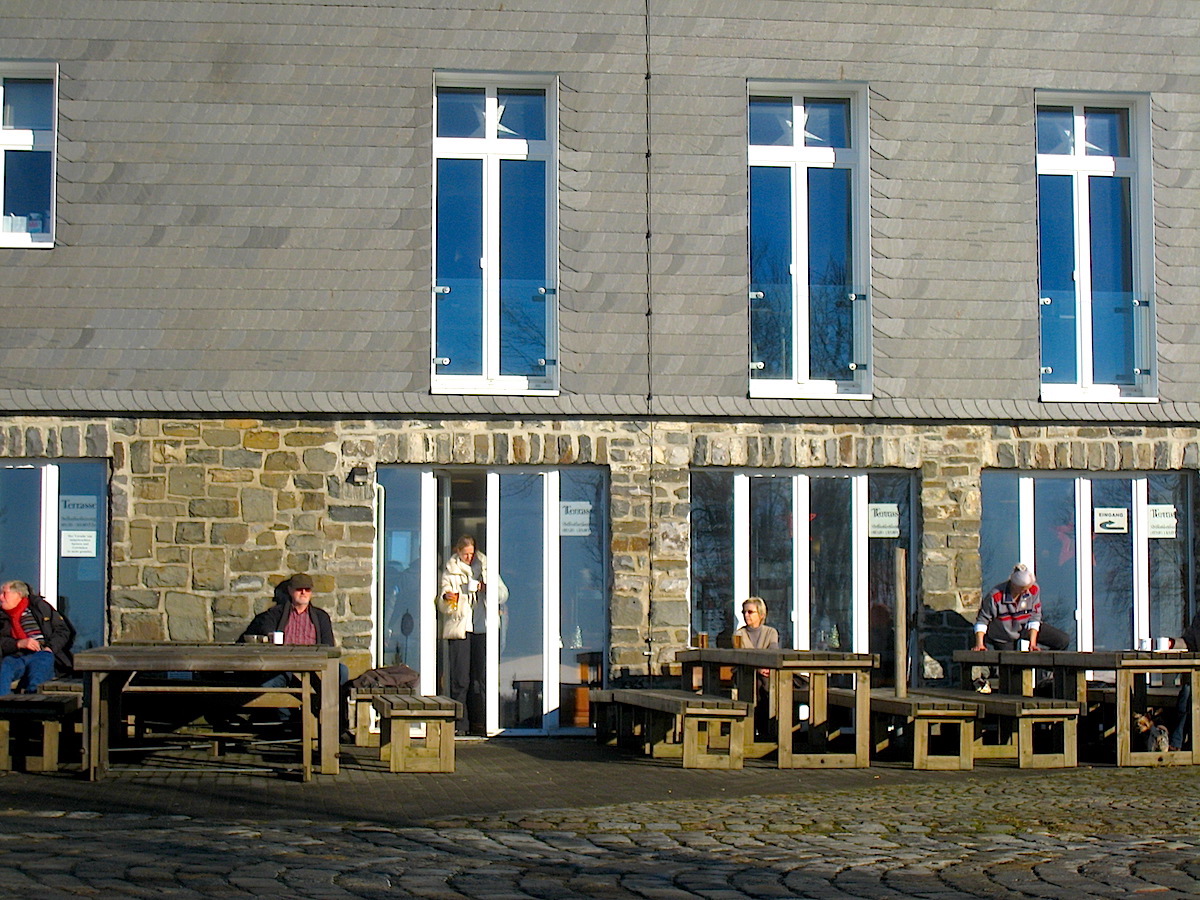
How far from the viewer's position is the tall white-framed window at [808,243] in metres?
14.3

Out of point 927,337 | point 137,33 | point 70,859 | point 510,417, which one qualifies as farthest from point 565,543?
point 70,859

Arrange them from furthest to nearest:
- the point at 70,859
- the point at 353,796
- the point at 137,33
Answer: the point at 137,33 → the point at 353,796 → the point at 70,859

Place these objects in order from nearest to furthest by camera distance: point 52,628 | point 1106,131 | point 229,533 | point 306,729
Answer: point 306,729 → point 52,628 → point 229,533 → point 1106,131

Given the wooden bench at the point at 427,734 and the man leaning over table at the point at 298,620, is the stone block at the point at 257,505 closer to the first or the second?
the man leaning over table at the point at 298,620

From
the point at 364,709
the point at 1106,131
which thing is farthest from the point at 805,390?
the point at 364,709

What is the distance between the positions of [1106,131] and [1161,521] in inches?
133

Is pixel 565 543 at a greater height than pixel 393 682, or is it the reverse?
pixel 565 543

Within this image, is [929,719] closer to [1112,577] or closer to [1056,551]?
[1056,551]

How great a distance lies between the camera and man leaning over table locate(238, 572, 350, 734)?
1272 centimetres

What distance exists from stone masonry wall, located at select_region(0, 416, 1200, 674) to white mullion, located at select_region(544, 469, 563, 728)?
44cm

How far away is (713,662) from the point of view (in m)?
12.7

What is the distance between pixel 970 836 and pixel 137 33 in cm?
920

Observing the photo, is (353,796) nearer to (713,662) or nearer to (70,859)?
(70,859)

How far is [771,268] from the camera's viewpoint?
1435 cm
